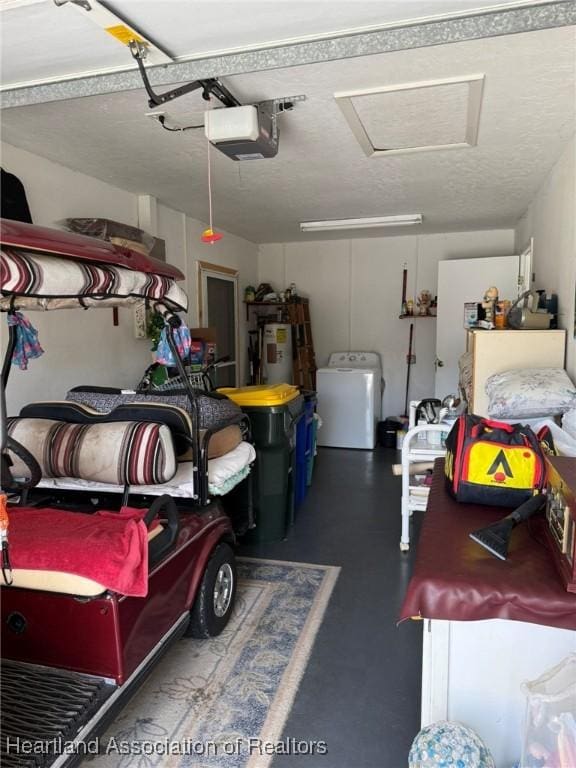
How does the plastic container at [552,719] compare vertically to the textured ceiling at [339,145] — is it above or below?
below

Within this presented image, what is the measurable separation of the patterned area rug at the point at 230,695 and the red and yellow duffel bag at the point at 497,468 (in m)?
1.05

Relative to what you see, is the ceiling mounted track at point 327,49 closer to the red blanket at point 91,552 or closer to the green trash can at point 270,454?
the red blanket at point 91,552

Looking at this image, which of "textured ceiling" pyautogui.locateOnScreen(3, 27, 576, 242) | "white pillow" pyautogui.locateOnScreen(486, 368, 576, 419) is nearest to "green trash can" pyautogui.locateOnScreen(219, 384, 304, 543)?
"white pillow" pyautogui.locateOnScreen(486, 368, 576, 419)

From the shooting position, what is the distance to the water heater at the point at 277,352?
6.32 metres

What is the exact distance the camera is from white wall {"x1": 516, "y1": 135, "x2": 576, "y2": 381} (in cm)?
282

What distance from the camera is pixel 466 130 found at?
2814 millimetres

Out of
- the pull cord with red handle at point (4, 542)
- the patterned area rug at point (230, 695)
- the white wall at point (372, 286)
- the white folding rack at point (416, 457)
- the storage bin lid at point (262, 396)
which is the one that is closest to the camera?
the pull cord with red handle at point (4, 542)

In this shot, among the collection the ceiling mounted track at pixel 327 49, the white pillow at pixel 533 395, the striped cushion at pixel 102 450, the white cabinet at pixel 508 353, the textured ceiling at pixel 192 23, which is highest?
the textured ceiling at pixel 192 23

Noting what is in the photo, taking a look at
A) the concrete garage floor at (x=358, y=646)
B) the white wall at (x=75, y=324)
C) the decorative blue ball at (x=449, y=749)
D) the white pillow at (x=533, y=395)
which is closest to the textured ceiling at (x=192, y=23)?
the white wall at (x=75, y=324)

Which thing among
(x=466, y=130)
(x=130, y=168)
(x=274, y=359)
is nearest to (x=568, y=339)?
(x=466, y=130)

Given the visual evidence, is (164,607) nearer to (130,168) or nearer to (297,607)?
(297,607)

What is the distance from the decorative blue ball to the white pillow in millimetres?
Result: 1622

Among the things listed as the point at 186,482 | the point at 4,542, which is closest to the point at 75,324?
the point at 186,482

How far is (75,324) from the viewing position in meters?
3.52
